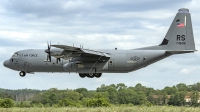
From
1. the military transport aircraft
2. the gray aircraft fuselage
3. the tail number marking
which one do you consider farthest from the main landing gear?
the tail number marking

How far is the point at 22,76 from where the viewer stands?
5319cm

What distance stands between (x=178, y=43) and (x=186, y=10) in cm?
401

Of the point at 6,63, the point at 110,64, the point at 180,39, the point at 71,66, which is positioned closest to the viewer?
the point at 110,64

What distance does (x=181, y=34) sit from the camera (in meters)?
50.1

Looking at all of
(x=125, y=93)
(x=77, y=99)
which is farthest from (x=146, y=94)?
(x=77, y=99)

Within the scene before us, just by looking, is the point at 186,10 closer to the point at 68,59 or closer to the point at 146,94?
the point at 68,59

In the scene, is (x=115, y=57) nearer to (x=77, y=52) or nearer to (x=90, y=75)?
(x=90, y=75)

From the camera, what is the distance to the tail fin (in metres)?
49.6

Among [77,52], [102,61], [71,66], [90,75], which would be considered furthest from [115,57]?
[71,66]

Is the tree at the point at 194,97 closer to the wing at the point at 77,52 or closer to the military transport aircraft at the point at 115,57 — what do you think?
the military transport aircraft at the point at 115,57

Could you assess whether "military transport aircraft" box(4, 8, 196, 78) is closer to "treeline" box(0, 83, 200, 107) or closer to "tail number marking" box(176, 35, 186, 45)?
"tail number marking" box(176, 35, 186, 45)

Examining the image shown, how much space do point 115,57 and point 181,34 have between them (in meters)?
8.30

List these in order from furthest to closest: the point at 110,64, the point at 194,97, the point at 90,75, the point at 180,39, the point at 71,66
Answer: the point at 194,97 → the point at 90,75 → the point at 180,39 → the point at 71,66 → the point at 110,64

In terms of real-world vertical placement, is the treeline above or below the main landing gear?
below
